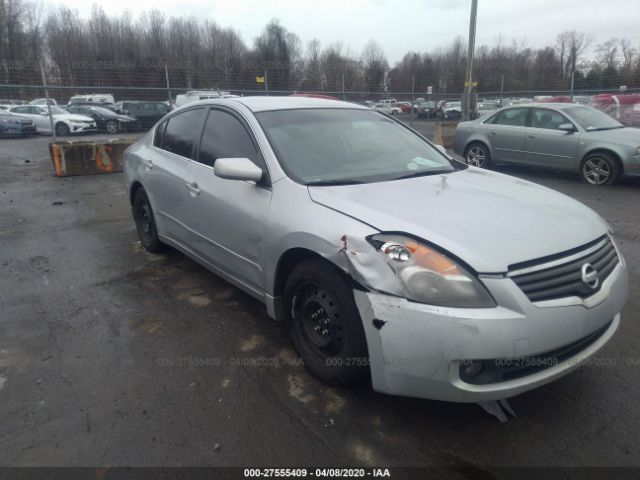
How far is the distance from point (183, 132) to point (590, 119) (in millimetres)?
8100

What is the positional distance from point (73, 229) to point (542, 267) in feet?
19.0

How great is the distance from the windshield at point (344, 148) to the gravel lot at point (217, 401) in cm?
123

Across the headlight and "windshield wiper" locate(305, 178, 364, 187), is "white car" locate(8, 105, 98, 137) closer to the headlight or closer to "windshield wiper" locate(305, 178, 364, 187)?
"windshield wiper" locate(305, 178, 364, 187)

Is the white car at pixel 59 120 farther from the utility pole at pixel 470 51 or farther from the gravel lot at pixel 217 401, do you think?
the gravel lot at pixel 217 401

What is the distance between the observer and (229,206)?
129 inches

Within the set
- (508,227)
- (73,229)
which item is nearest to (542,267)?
(508,227)

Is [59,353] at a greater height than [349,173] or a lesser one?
lesser

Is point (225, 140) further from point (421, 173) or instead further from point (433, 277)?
point (433, 277)

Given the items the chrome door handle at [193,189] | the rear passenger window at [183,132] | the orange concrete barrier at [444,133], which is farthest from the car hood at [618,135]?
the chrome door handle at [193,189]

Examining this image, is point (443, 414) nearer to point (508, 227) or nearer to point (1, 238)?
point (508, 227)

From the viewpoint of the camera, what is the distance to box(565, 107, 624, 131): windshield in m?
8.80

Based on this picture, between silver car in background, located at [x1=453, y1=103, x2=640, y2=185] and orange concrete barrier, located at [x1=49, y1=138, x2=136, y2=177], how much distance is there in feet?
25.9

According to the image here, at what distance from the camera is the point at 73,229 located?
6.11 metres

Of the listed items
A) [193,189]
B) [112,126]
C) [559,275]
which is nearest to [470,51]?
[193,189]
